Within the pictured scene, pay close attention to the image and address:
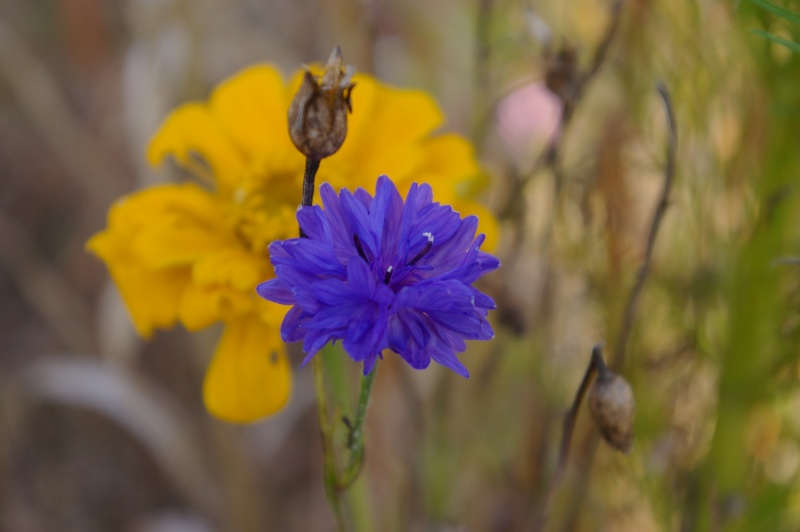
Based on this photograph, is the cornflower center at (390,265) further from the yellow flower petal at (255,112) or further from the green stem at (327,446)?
the yellow flower petal at (255,112)

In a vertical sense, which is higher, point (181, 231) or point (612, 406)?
point (181, 231)

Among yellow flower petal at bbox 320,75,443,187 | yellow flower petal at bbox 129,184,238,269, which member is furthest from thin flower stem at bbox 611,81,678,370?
Result: yellow flower petal at bbox 129,184,238,269

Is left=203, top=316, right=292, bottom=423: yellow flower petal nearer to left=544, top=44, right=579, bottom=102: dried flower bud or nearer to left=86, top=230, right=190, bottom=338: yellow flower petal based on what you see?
left=86, top=230, right=190, bottom=338: yellow flower petal

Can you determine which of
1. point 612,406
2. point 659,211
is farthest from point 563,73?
point 612,406

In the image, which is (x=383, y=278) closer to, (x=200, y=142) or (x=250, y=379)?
(x=250, y=379)

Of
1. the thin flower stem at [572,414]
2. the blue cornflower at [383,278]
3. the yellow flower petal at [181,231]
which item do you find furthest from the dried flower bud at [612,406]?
the yellow flower petal at [181,231]
